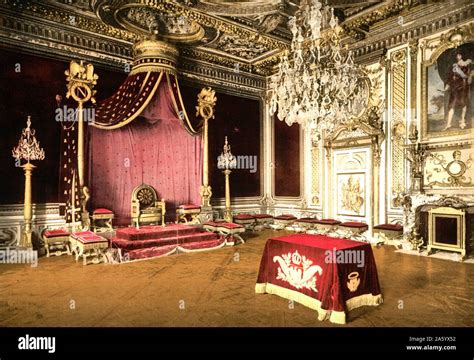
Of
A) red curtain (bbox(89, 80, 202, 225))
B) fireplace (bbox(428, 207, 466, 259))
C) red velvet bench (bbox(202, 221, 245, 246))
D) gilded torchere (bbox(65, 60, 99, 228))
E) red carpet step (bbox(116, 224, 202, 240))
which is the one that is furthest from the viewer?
red velvet bench (bbox(202, 221, 245, 246))

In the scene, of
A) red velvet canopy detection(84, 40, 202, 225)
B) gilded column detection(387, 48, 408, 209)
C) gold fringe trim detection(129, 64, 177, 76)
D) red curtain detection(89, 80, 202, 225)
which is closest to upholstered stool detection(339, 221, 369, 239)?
gilded column detection(387, 48, 408, 209)

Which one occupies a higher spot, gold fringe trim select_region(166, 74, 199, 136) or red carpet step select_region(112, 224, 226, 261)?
gold fringe trim select_region(166, 74, 199, 136)

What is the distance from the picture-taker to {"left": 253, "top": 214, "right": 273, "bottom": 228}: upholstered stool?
30.9 ft

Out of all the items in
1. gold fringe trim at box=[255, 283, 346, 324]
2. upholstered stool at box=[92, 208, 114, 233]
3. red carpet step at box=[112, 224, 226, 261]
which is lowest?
gold fringe trim at box=[255, 283, 346, 324]

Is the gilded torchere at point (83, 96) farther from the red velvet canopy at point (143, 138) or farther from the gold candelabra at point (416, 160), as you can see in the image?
the gold candelabra at point (416, 160)

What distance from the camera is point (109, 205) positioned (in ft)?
24.0

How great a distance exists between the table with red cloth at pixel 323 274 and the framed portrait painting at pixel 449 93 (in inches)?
A: 162

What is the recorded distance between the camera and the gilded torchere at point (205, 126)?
8414 millimetres

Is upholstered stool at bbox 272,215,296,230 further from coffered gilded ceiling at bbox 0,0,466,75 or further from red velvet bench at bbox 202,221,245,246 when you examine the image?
coffered gilded ceiling at bbox 0,0,466,75

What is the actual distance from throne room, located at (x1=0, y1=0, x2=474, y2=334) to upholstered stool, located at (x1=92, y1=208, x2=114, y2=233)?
0.10ft

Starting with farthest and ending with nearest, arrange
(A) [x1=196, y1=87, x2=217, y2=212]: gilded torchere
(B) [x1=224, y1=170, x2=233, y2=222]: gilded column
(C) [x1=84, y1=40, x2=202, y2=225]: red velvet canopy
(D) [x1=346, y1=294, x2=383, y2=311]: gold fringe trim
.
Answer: (B) [x1=224, y1=170, x2=233, y2=222]: gilded column, (A) [x1=196, y1=87, x2=217, y2=212]: gilded torchere, (C) [x1=84, y1=40, x2=202, y2=225]: red velvet canopy, (D) [x1=346, y1=294, x2=383, y2=311]: gold fringe trim

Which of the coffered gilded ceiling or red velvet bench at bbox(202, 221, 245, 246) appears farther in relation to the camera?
red velvet bench at bbox(202, 221, 245, 246)
